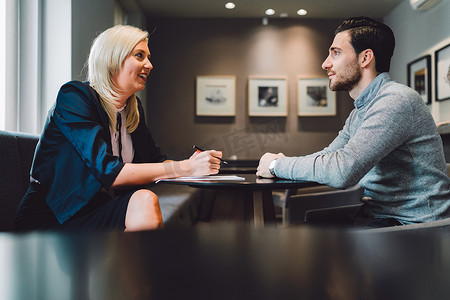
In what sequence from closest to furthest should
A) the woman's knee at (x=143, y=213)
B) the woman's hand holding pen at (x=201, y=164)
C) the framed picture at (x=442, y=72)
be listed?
1. the woman's knee at (x=143, y=213)
2. the woman's hand holding pen at (x=201, y=164)
3. the framed picture at (x=442, y=72)

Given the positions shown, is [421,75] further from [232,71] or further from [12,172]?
[12,172]

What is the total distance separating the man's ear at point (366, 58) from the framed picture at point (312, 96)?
12.1ft

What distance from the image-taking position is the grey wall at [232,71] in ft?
17.4

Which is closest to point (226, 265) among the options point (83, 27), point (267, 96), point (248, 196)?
point (248, 196)

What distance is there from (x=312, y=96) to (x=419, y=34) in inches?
62.8

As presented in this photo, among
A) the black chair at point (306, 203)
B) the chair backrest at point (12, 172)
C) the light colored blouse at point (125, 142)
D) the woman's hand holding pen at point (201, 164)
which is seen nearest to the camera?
the woman's hand holding pen at point (201, 164)

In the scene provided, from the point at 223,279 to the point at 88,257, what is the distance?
61 mm

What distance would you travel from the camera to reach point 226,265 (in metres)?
0.15

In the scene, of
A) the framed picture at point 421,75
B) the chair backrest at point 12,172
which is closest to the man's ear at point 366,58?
the chair backrest at point 12,172

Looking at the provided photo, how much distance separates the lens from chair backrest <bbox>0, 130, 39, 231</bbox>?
1604 millimetres

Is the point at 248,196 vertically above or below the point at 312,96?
below

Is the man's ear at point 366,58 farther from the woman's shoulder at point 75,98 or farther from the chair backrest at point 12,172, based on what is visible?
the chair backrest at point 12,172

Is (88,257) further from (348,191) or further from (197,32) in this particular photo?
(197,32)

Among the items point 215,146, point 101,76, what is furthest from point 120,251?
point 215,146
